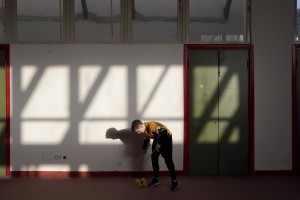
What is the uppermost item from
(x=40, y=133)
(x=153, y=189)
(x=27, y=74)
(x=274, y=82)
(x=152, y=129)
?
(x=27, y=74)

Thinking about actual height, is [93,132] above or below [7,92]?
below

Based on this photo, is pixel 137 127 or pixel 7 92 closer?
pixel 137 127

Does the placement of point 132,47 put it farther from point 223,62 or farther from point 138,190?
point 138,190

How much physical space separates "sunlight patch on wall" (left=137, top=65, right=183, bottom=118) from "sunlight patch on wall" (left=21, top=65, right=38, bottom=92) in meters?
1.81

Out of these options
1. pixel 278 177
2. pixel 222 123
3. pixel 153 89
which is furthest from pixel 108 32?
pixel 278 177

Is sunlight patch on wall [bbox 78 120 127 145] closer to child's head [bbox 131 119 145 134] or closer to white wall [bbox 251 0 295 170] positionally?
child's head [bbox 131 119 145 134]

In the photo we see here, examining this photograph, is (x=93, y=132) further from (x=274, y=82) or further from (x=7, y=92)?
(x=274, y=82)

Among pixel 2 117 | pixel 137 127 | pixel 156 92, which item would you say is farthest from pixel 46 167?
pixel 156 92

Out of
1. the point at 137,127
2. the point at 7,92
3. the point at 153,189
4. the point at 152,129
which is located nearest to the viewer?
the point at 137,127

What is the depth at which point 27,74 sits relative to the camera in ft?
21.0

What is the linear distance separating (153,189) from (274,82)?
2840 millimetres

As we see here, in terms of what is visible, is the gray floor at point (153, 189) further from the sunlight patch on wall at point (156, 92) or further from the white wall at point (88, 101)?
the sunlight patch on wall at point (156, 92)

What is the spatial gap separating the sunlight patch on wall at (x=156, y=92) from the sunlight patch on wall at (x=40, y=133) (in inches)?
56.0

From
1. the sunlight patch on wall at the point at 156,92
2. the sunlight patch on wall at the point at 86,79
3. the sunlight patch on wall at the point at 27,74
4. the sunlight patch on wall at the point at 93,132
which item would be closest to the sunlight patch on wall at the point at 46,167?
the sunlight patch on wall at the point at 93,132
